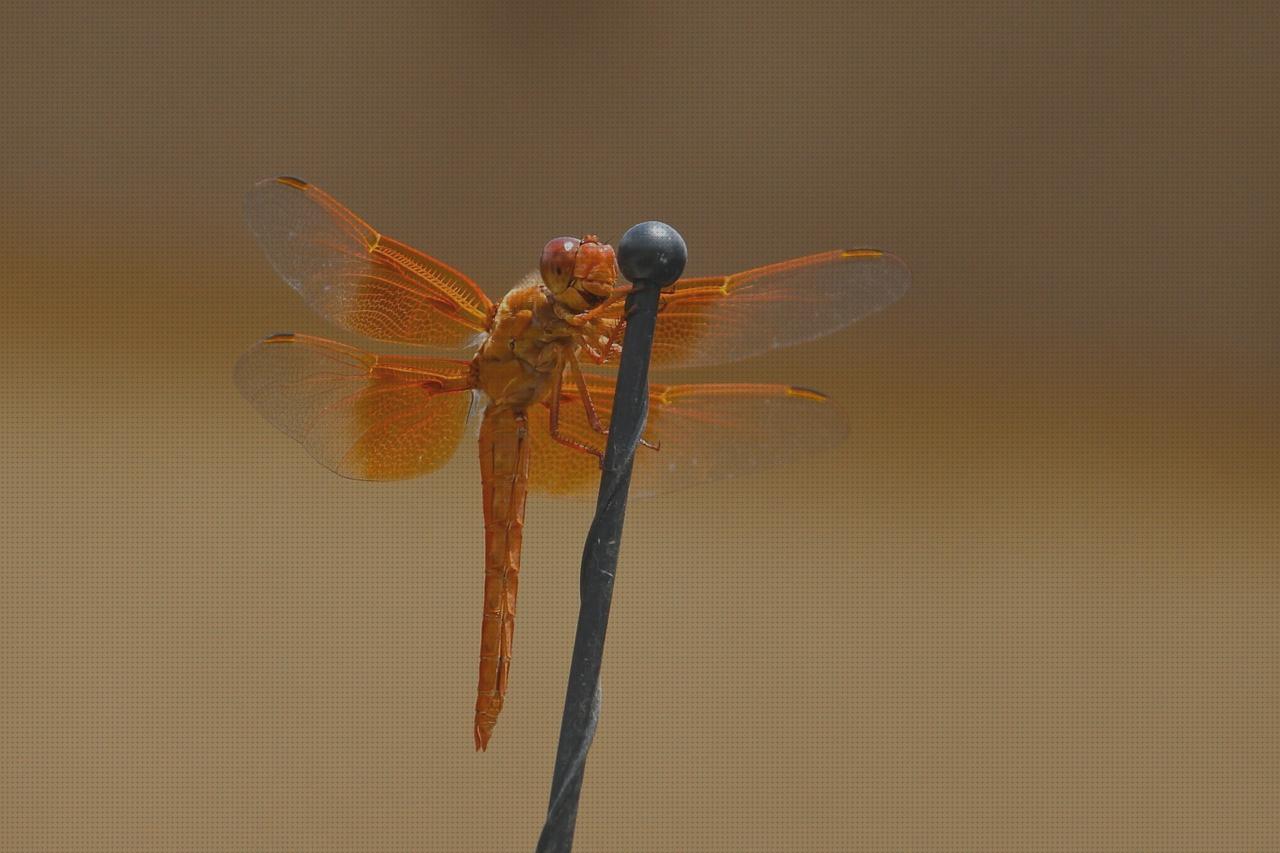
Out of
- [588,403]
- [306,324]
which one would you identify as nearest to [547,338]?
[588,403]

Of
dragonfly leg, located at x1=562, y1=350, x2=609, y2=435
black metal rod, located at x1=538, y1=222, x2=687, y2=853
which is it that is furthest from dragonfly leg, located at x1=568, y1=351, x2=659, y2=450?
black metal rod, located at x1=538, y1=222, x2=687, y2=853

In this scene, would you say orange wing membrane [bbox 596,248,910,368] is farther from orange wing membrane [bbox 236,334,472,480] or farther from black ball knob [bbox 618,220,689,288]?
black ball knob [bbox 618,220,689,288]

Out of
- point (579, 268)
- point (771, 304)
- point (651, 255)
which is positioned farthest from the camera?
point (771, 304)

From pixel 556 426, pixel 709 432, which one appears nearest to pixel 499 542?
pixel 556 426

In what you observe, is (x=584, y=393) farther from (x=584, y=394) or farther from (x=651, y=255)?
(x=651, y=255)

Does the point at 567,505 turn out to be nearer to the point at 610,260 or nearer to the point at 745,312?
the point at 745,312

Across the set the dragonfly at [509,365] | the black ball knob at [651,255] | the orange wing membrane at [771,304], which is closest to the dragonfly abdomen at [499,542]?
the dragonfly at [509,365]
